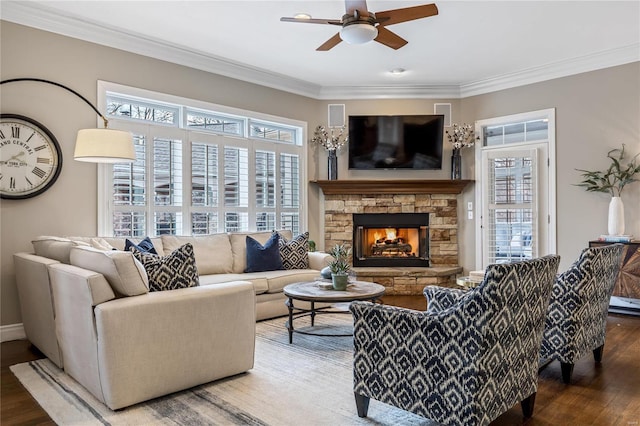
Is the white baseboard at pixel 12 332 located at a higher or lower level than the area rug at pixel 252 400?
higher

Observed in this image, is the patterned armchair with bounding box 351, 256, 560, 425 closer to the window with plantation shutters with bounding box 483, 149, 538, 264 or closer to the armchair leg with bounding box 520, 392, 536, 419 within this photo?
the armchair leg with bounding box 520, 392, 536, 419

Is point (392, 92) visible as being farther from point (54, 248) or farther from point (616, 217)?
point (54, 248)

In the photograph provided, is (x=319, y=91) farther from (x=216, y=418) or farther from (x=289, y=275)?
(x=216, y=418)

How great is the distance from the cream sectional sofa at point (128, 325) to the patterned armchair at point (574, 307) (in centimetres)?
197

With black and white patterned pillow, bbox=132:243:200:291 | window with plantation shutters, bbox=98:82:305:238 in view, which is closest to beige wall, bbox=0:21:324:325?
window with plantation shutters, bbox=98:82:305:238

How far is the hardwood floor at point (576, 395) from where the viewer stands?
2.42m

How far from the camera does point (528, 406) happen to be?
95.1 inches

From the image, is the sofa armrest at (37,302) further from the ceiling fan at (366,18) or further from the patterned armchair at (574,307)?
the patterned armchair at (574,307)

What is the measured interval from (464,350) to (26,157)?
397 cm

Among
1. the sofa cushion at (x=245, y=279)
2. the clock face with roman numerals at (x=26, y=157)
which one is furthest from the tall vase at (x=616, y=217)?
the clock face with roman numerals at (x=26, y=157)

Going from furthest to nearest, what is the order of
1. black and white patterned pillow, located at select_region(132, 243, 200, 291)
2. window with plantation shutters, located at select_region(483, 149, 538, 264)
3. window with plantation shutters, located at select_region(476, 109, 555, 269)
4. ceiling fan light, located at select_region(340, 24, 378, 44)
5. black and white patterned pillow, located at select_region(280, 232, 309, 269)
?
window with plantation shutters, located at select_region(483, 149, 538, 264)
window with plantation shutters, located at select_region(476, 109, 555, 269)
black and white patterned pillow, located at select_region(280, 232, 309, 269)
ceiling fan light, located at select_region(340, 24, 378, 44)
black and white patterned pillow, located at select_region(132, 243, 200, 291)

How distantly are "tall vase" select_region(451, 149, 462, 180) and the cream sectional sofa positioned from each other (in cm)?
432

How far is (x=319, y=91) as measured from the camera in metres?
6.64

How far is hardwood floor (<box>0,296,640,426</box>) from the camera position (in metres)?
2.42
